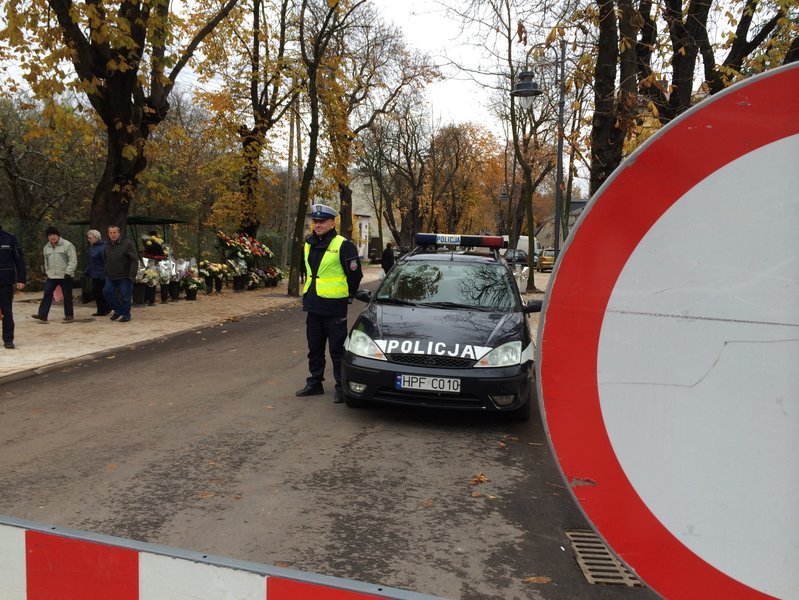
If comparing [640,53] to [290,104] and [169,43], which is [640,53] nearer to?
[169,43]

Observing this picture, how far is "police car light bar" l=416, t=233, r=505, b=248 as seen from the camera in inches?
447

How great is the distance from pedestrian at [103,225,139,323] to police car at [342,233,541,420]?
8.11 m

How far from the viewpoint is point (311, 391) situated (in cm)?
759

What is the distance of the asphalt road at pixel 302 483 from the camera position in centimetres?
363

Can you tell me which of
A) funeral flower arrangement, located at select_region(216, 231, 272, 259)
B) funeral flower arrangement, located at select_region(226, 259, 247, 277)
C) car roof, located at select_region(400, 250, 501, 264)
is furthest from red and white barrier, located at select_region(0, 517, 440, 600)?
funeral flower arrangement, located at select_region(216, 231, 272, 259)

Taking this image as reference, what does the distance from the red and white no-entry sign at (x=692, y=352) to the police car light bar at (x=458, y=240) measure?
9798 mm

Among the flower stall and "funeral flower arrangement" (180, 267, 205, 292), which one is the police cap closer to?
"funeral flower arrangement" (180, 267, 205, 292)

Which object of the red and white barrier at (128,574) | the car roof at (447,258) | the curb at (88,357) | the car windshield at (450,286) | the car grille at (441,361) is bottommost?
the curb at (88,357)

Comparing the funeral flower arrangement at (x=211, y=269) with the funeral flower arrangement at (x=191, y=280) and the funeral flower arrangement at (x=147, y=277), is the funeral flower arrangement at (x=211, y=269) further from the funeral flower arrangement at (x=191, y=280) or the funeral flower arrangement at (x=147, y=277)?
the funeral flower arrangement at (x=147, y=277)

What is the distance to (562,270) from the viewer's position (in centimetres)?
128

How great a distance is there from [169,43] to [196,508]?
473 inches

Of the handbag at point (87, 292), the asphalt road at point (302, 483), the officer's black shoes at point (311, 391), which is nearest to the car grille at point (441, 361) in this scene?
the asphalt road at point (302, 483)

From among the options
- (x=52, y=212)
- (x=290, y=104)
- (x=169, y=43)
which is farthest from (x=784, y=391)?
(x=52, y=212)

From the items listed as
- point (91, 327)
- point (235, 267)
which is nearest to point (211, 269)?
point (235, 267)
